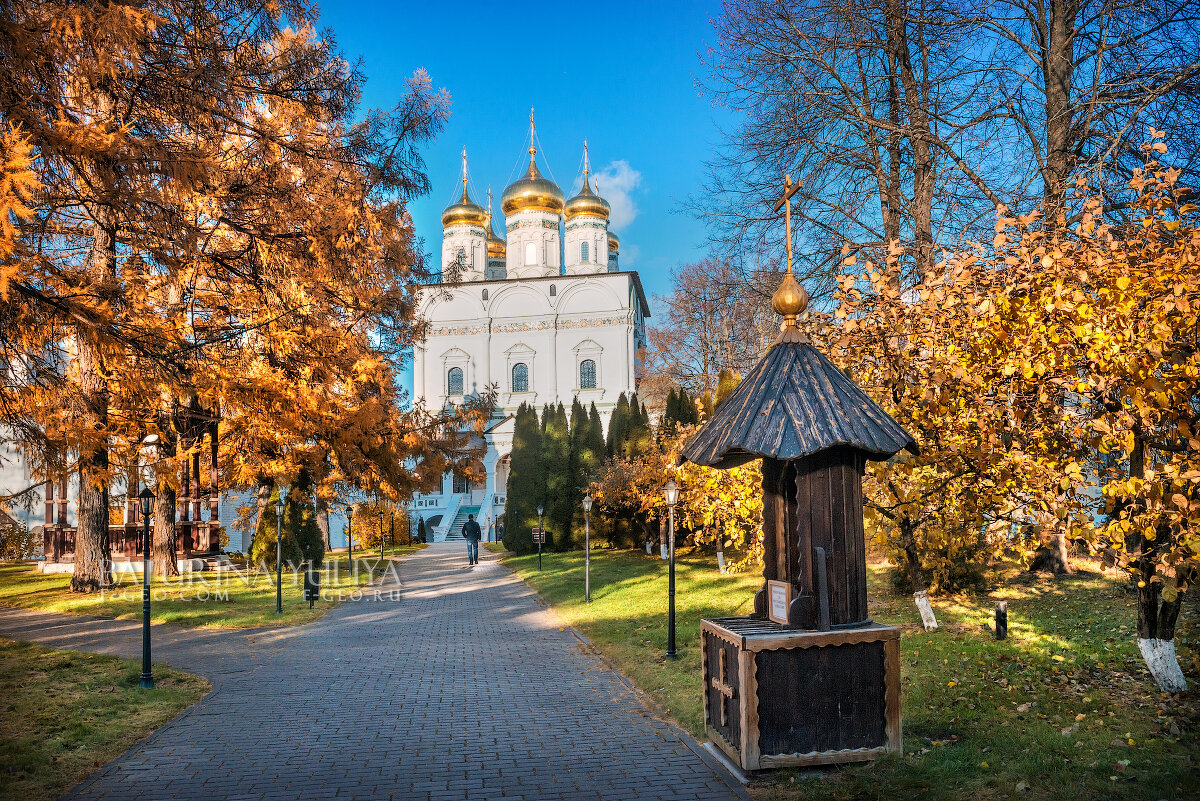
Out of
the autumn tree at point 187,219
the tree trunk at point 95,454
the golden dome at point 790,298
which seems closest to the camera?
the golden dome at point 790,298

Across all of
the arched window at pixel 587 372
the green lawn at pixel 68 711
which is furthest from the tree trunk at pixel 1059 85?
the arched window at pixel 587 372

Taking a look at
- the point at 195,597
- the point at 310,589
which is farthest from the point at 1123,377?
the point at 195,597

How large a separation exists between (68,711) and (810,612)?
277 inches

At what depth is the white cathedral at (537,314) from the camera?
186 ft

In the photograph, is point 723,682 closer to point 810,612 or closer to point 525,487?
point 810,612

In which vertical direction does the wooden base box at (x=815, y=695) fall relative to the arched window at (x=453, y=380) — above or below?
below

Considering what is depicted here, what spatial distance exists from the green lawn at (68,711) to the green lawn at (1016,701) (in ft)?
16.0

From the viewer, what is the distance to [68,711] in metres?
7.89

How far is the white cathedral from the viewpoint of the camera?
56.8 m

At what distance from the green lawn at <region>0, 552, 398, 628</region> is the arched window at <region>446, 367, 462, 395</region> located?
36.3m

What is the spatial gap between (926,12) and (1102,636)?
9.08 meters

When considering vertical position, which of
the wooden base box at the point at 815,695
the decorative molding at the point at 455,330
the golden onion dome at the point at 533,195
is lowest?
the wooden base box at the point at 815,695

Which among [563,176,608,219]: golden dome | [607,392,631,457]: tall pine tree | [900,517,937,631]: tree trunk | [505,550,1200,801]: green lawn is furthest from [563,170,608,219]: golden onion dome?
[900,517,937,631]: tree trunk

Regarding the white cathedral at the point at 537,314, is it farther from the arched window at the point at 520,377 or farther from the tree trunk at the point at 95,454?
the tree trunk at the point at 95,454
